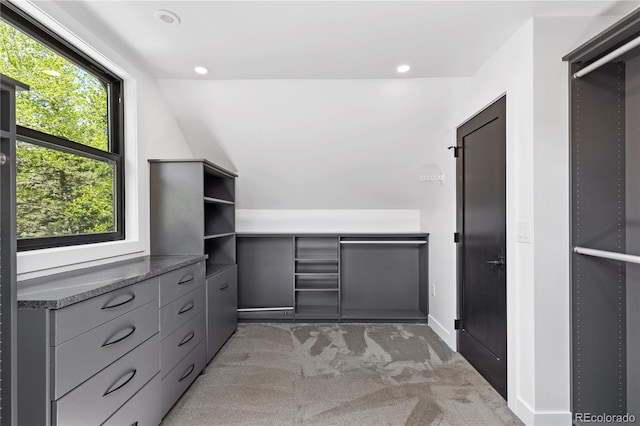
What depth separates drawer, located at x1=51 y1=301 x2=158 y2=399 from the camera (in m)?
1.14

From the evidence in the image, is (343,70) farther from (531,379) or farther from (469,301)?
(531,379)

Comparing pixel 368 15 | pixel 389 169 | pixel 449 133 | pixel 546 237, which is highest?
pixel 368 15

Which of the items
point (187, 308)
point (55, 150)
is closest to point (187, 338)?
point (187, 308)

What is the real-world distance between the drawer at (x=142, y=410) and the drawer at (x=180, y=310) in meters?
0.26

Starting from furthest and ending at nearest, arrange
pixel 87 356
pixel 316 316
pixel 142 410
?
pixel 316 316 < pixel 142 410 < pixel 87 356

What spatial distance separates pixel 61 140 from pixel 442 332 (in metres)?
3.38

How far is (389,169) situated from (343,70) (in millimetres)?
1263

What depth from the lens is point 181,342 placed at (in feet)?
6.57

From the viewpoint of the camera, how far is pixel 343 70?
8.09ft

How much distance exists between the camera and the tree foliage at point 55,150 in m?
1.60

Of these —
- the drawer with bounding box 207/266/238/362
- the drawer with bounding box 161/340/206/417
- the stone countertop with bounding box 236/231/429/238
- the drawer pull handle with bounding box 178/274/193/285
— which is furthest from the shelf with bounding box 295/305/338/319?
the drawer pull handle with bounding box 178/274/193/285

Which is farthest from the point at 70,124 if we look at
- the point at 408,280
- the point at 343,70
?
the point at 408,280

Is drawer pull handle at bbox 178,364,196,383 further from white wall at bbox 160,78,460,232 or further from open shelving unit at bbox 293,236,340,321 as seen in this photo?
white wall at bbox 160,78,460,232

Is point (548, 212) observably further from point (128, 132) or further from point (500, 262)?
point (128, 132)
